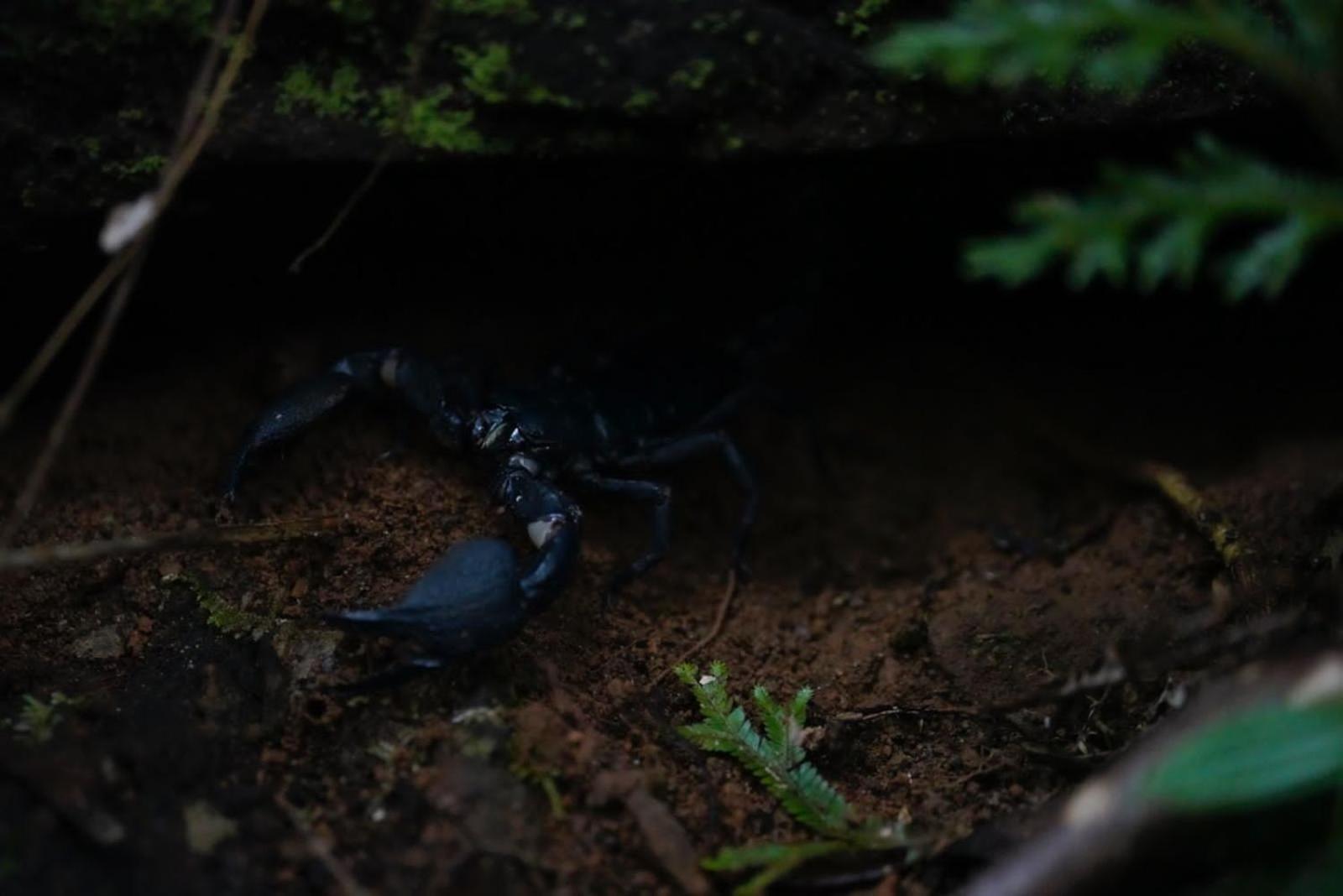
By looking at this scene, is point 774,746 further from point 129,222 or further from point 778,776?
point 129,222

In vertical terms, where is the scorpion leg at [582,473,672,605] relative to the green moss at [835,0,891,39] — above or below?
below

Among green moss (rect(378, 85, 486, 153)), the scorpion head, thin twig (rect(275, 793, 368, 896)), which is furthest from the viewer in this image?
the scorpion head

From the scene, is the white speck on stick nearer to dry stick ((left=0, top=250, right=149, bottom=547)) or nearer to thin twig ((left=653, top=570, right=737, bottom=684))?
dry stick ((left=0, top=250, right=149, bottom=547))

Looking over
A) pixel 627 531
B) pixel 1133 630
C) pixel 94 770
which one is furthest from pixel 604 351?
pixel 94 770

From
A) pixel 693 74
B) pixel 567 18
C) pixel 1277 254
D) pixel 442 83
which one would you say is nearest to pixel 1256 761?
pixel 1277 254

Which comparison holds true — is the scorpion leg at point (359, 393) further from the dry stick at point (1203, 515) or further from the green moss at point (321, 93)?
the dry stick at point (1203, 515)

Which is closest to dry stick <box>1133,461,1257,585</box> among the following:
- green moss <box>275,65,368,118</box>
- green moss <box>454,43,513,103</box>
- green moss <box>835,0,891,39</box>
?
green moss <box>835,0,891,39</box>

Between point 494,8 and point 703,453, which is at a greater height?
point 494,8
